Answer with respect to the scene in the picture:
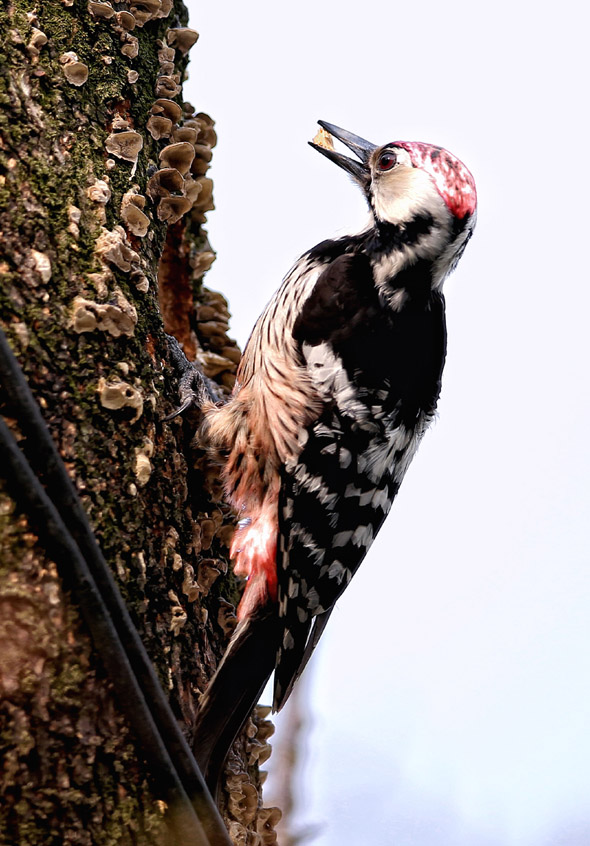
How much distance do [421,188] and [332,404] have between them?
77cm

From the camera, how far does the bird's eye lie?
296cm

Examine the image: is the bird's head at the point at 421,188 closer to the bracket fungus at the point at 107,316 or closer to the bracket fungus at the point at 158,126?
the bracket fungus at the point at 158,126

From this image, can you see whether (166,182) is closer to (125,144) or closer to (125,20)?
(125,144)

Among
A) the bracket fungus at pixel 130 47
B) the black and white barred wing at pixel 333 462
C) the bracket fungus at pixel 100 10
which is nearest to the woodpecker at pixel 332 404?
the black and white barred wing at pixel 333 462

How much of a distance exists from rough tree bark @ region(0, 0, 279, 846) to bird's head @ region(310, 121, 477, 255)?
668 millimetres

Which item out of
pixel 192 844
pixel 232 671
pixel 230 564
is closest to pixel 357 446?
pixel 230 564

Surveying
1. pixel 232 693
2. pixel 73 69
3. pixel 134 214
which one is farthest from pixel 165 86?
pixel 232 693

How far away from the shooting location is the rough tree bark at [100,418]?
148 cm

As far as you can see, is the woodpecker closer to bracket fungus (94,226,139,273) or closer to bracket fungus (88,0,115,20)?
bracket fungus (94,226,139,273)

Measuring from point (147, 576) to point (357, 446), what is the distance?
38.5 inches

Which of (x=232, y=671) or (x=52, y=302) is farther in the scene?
(x=232, y=671)

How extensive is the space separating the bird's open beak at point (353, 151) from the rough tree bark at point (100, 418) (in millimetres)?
670

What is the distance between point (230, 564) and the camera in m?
2.59

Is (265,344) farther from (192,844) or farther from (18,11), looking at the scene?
(192,844)
